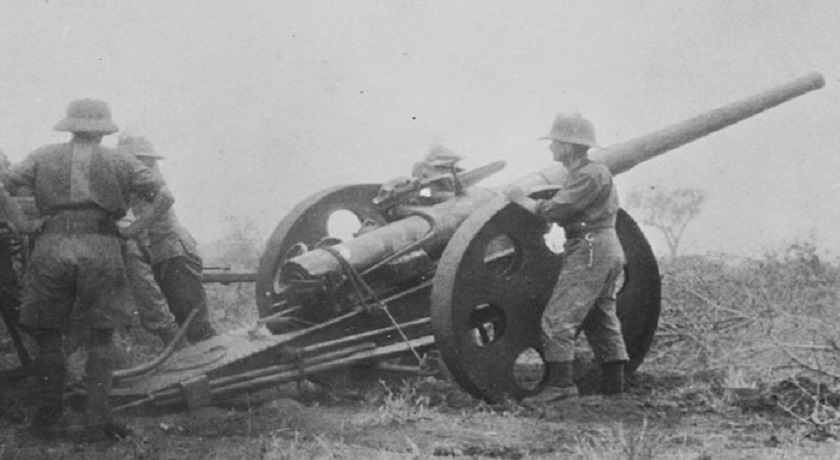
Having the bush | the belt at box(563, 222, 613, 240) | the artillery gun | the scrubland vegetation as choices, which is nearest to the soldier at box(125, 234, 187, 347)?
the scrubland vegetation

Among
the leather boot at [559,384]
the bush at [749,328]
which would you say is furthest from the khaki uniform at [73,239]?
the bush at [749,328]

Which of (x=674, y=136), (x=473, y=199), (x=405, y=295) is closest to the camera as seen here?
(x=405, y=295)

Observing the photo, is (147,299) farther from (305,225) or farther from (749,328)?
(749,328)

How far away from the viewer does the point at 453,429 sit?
4.96 m

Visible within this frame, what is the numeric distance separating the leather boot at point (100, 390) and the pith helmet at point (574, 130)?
309 cm

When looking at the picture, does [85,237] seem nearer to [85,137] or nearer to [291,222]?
[85,137]

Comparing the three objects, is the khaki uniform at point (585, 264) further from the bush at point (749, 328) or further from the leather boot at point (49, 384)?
the leather boot at point (49, 384)

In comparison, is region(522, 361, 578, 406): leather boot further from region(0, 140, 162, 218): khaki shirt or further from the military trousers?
region(0, 140, 162, 218): khaki shirt

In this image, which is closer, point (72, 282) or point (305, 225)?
point (72, 282)

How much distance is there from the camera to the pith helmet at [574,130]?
6.12 m

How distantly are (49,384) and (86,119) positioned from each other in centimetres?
150

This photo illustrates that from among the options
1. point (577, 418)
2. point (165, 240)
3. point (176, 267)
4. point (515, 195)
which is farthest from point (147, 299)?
point (577, 418)

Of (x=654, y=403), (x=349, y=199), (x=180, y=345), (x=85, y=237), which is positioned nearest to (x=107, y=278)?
(x=85, y=237)

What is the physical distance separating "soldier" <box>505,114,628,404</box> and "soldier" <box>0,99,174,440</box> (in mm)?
2470
